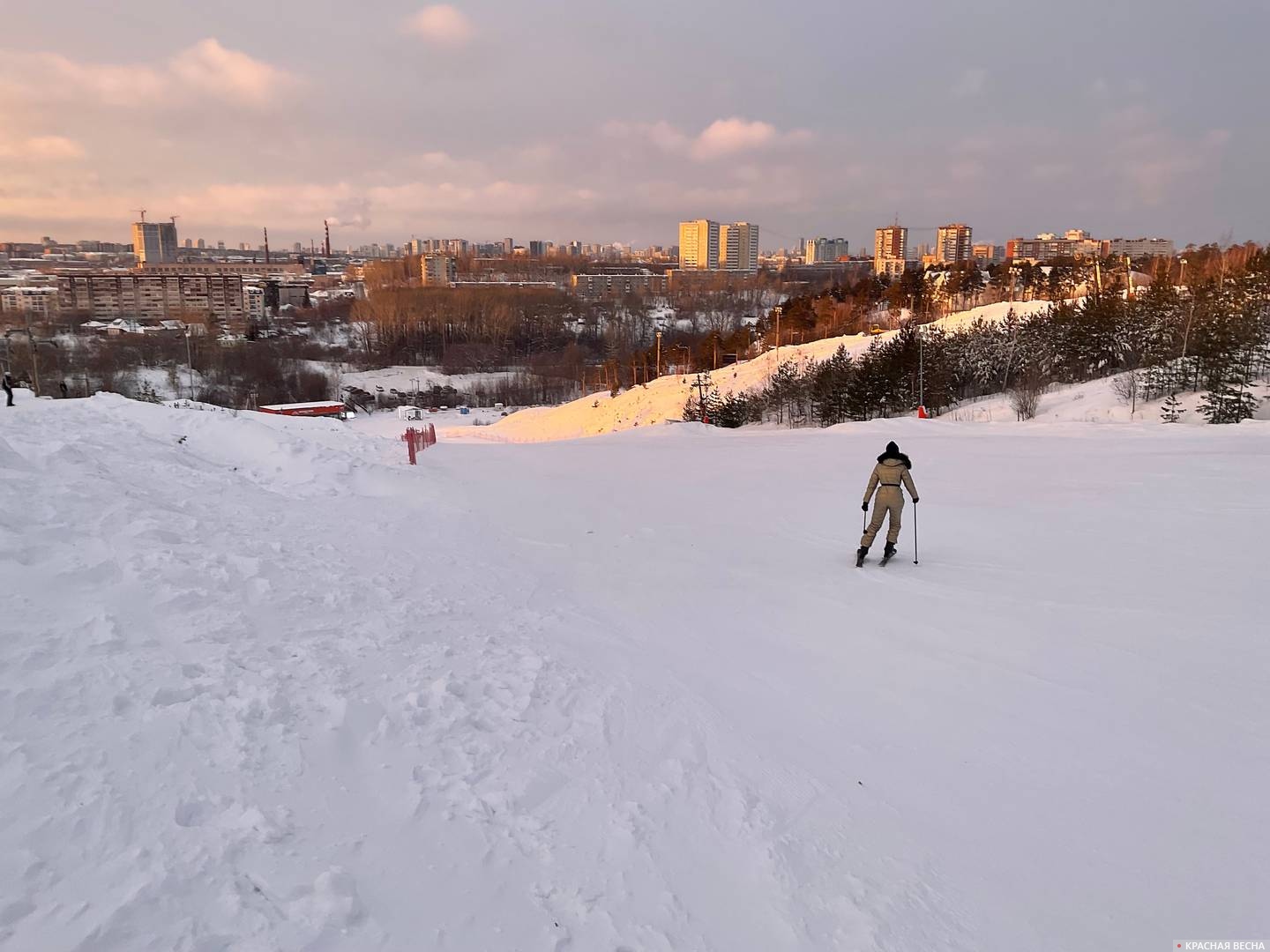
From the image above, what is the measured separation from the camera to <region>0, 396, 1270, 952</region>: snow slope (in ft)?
9.45

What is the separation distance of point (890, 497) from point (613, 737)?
4.62 m

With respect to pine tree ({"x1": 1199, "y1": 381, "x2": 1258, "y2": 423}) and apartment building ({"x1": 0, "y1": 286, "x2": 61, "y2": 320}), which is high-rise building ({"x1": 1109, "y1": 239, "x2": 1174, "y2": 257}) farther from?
apartment building ({"x1": 0, "y1": 286, "x2": 61, "y2": 320})

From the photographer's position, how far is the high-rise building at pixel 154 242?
162 m

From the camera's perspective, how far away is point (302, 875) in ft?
9.39

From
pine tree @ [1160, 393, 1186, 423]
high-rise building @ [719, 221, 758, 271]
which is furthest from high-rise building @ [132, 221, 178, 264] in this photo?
pine tree @ [1160, 393, 1186, 423]

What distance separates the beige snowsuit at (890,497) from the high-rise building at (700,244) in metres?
188

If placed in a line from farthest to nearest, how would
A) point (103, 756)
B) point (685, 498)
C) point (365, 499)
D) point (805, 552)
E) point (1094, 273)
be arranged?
point (1094, 273), point (685, 498), point (365, 499), point (805, 552), point (103, 756)

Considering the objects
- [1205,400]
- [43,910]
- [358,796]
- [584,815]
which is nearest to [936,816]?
[584,815]

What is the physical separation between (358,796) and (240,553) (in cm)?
404

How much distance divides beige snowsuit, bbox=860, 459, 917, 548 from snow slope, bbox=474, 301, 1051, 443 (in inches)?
1492

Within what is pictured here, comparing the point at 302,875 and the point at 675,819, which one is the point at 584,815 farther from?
the point at 302,875

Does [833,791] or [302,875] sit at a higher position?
[302,875]

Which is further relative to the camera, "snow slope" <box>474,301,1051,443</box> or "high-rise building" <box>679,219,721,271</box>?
"high-rise building" <box>679,219,721,271</box>

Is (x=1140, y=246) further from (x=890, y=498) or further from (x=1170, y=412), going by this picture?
(x=890, y=498)
